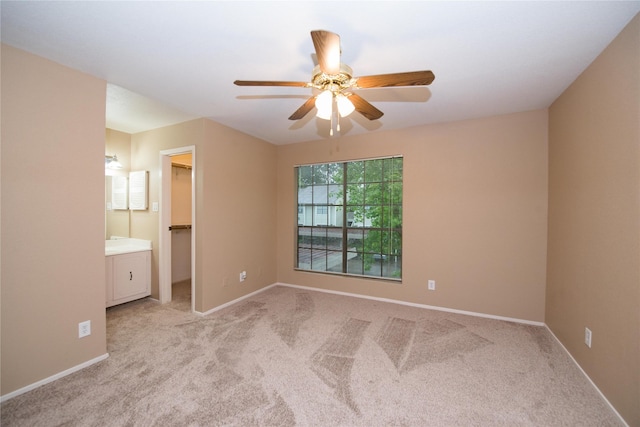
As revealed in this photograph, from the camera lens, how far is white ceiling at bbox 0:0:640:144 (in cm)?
149

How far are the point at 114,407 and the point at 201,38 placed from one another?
250cm

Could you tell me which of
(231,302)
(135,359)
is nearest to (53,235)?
(135,359)

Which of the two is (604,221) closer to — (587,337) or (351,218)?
(587,337)

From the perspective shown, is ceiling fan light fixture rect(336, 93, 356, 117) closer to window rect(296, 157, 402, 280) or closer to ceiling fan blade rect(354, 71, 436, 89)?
ceiling fan blade rect(354, 71, 436, 89)

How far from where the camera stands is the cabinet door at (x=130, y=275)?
130 inches

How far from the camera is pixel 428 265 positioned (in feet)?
11.3

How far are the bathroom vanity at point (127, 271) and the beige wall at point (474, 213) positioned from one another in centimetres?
305

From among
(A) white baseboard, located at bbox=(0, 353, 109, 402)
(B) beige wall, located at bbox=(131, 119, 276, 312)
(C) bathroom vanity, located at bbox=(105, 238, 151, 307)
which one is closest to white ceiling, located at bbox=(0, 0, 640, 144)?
(B) beige wall, located at bbox=(131, 119, 276, 312)

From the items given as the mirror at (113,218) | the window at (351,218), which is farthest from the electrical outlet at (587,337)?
the mirror at (113,218)

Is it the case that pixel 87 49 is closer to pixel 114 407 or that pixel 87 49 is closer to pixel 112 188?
pixel 114 407

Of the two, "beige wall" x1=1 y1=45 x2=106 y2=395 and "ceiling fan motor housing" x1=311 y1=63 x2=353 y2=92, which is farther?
"beige wall" x1=1 y1=45 x2=106 y2=395

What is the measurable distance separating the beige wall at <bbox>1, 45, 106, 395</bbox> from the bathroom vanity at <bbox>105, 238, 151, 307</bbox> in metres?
1.22

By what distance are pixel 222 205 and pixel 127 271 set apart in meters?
1.50

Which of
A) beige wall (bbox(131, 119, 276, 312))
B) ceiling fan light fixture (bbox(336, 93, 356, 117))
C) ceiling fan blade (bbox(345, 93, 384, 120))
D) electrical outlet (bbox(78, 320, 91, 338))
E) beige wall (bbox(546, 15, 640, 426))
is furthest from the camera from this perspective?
beige wall (bbox(131, 119, 276, 312))
